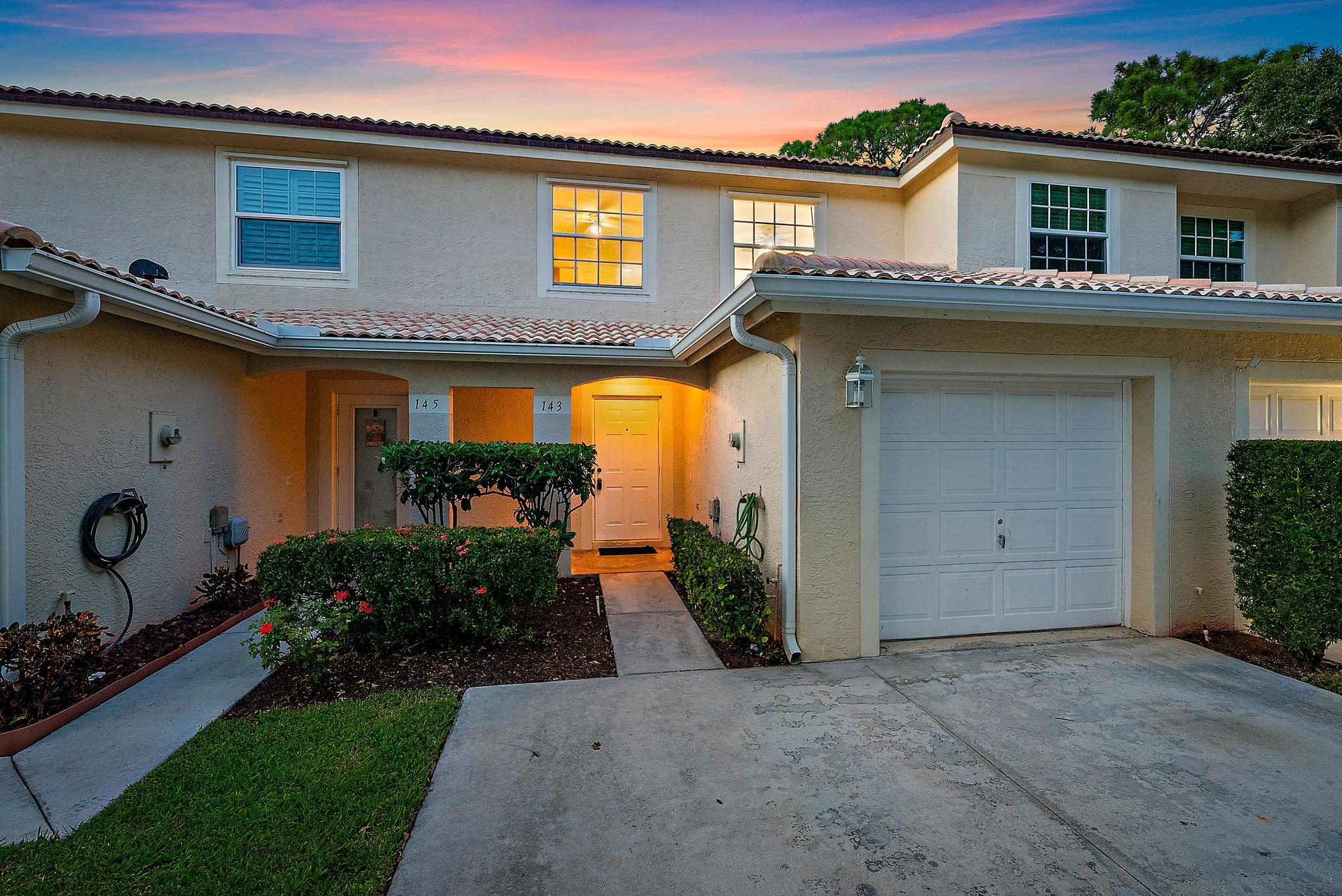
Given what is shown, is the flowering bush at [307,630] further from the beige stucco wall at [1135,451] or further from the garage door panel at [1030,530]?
the garage door panel at [1030,530]

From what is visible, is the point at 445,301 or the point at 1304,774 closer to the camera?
the point at 1304,774

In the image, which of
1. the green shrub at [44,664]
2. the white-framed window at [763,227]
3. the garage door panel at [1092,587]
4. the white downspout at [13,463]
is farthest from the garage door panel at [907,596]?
the white downspout at [13,463]

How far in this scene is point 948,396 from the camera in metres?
5.59

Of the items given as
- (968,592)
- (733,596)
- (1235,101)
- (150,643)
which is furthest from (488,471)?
(1235,101)

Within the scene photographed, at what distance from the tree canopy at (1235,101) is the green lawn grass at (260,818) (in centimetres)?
2248

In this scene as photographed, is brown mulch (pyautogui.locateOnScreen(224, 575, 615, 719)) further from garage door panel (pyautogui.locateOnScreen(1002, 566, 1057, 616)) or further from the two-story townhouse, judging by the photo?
garage door panel (pyautogui.locateOnScreen(1002, 566, 1057, 616))

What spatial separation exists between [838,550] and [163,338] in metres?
6.80

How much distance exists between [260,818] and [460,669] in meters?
2.02

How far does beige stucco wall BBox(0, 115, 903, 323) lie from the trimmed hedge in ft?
15.9

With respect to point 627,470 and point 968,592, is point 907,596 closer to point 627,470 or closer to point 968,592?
point 968,592

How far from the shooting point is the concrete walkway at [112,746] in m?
3.00

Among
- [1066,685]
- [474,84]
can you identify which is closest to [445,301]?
[474,84]

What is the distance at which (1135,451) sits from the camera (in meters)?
5.84

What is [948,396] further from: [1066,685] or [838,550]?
[1066,685]
